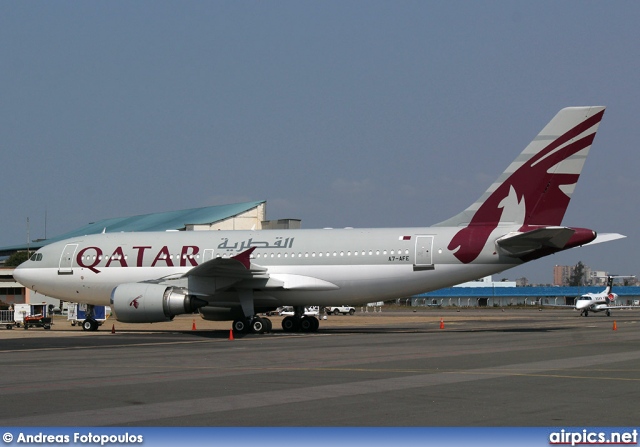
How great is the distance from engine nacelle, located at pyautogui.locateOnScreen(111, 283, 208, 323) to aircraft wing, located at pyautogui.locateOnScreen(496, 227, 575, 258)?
11802 mm

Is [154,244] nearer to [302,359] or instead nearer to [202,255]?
[202,255]

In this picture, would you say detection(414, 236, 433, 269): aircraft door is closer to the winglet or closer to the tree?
the winglet

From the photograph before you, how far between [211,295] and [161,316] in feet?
7.16

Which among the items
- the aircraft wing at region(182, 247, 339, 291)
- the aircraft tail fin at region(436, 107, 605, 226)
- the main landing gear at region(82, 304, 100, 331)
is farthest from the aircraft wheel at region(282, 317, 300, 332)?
the aircraft tail fin at region(436, 107, 605, 226)

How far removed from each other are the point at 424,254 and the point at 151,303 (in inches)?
415

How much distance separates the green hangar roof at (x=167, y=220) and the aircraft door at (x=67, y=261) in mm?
40438

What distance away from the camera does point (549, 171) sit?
31.7m

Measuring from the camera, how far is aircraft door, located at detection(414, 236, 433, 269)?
32281 mm

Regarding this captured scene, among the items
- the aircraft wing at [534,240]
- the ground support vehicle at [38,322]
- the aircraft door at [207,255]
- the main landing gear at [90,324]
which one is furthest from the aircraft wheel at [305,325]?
the ground support vehicle at [38,322]

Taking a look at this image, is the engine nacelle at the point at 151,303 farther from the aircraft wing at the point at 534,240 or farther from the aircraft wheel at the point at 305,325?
the aircraft wing at the point at 534,240

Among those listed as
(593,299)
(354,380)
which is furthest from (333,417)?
(593,299)

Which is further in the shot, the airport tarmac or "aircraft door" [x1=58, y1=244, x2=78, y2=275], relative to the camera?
"aircraft door" [x1=58, y1=244, x2=78, y2=275]

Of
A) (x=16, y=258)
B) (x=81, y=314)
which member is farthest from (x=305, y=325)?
(x=16, y=258)

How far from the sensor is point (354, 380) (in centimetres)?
1548
